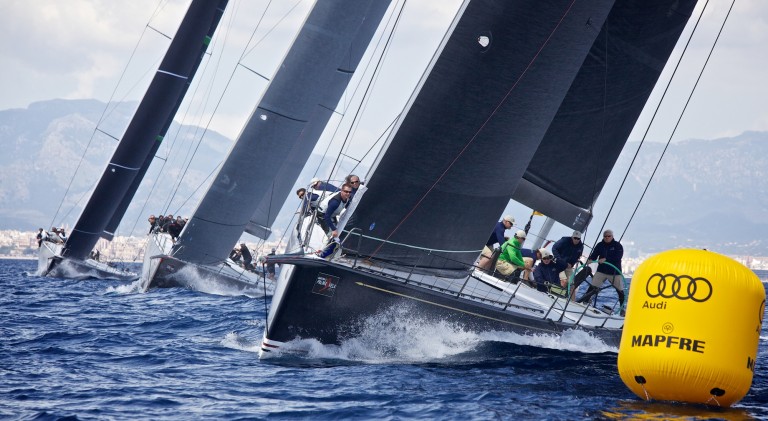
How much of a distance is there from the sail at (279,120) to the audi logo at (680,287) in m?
11.7

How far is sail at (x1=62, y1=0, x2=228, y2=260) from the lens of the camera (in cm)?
2008

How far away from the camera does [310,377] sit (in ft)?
28.4

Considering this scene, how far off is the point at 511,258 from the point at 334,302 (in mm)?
4406

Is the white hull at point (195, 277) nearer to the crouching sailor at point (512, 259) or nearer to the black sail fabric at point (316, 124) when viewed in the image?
the black sail fabric at point (316, 124)

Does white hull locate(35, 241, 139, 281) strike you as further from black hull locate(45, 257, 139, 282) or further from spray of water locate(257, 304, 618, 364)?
spray of water locate(257, 304, 618, 364)

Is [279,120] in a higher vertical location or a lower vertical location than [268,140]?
higher

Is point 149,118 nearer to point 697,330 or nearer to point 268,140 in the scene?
point 268,140

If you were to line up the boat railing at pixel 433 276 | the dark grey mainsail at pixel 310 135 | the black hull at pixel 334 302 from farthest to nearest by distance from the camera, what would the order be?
1. the dark grey mainsail at pixel 310 135
2. the boat railing at pixel 433 276
3. the black hull at pixel 334 302

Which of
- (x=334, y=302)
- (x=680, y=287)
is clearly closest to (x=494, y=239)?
(x=334, y=302)

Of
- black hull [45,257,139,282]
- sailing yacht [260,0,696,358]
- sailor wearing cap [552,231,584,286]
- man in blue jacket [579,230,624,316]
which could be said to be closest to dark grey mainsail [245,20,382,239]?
black hull [45,257,139,282]

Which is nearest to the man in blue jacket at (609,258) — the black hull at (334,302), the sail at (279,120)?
the black hull at (334,302)

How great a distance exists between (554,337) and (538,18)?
3.68m

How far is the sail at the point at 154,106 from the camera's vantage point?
20.1m

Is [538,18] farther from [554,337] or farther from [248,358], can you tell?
[248,358]
